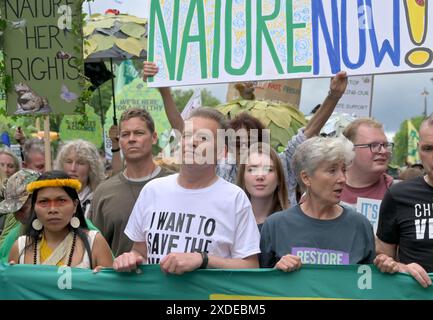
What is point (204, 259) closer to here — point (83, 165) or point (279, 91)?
point (83, 165)

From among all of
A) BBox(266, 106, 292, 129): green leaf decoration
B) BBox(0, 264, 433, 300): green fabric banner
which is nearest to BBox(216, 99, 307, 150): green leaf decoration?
BBox(266, 106, 292, 129): green leaf decoration

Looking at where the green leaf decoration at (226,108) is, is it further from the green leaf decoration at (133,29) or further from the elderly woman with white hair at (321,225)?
the elderly woman with white hair at (321,225)

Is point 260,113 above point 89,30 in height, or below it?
below

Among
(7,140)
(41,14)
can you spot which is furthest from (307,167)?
(7,140)

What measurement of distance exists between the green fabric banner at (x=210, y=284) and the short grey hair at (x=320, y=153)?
1.74ft

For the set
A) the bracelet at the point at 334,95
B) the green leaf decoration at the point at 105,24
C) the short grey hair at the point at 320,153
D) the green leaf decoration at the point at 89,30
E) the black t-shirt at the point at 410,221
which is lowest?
the black t-shirt at the point at 410,221

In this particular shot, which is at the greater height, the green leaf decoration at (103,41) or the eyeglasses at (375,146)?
the green leaf decoration at (103,41)

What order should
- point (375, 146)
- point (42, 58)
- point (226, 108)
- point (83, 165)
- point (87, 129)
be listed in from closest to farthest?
point (375, 146) < point (42, 58) < point (83, 165) < point (226, 108) < point (87, 129)

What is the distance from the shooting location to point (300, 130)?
4914 millimetres

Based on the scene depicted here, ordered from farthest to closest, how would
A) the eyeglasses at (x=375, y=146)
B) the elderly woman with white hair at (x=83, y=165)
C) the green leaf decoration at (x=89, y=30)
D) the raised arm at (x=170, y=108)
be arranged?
the green leaf decoration at (x=89, y=30) → the elderly woman with white hair at (x=83, y=165) → the eyeglasses at (x=375, y=146) → the raised arm at (x=170, y=108)

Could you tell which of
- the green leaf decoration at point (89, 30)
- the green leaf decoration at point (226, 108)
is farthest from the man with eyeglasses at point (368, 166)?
the green leaf decoration at point (89, 30)

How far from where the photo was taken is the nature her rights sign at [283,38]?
4551 millimetres

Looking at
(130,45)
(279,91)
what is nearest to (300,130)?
(279,91)

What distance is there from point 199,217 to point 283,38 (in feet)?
5.08
